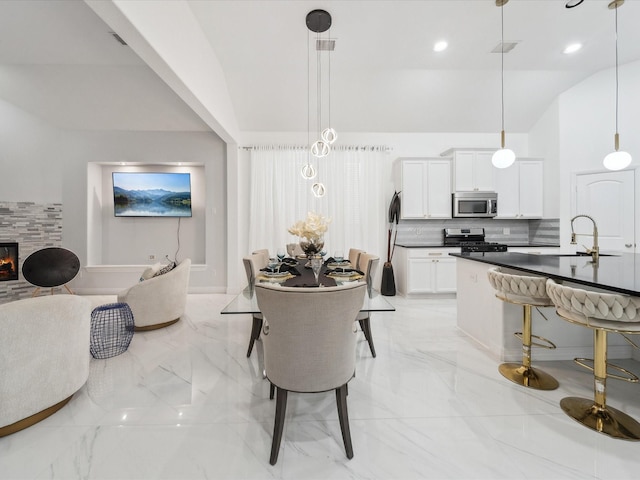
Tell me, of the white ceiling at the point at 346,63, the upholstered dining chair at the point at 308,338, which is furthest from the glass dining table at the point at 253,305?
the white ceiling at the point at 346,63

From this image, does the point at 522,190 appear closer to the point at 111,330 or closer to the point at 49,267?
the point at 111,330

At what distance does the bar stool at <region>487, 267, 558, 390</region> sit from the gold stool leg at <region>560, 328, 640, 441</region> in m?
0.28

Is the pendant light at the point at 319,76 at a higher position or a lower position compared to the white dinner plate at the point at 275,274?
higher

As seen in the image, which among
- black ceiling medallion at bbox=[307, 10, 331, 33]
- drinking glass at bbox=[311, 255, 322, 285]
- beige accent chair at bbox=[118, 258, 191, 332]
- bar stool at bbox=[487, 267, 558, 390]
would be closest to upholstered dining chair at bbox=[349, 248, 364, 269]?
drinking glass at bbox=[311, 255, 322, 285]

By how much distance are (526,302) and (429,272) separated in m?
2.58

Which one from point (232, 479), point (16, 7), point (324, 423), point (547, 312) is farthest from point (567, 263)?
point (16, 7)

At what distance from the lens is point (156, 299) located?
10.8 ft

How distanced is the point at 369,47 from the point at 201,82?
7.02ft

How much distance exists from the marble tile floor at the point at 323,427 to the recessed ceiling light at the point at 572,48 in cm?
389

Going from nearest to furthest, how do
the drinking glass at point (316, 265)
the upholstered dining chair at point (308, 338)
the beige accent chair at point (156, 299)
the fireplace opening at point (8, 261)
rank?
the upholstered dining chair at point (308, 338) → the drinking glass at point (316, 265) → the beige accent chair at point (156, 299) → the fireplace opening at point (8, 261)

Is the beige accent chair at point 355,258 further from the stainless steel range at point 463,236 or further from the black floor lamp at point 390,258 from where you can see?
the stainless steel range at point 463,236

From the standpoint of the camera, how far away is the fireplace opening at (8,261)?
438 centimetres

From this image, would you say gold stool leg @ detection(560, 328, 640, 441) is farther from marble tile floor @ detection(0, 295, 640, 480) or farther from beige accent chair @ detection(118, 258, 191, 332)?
beige accent chair @ detection(118, 258, 191, 332)

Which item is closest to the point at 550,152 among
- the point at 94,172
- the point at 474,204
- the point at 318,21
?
the point at 474,204
